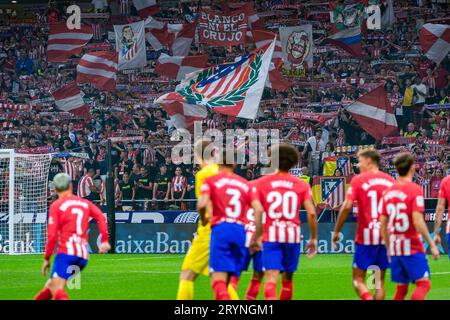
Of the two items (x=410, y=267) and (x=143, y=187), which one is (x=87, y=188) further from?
(x=410, y=267)

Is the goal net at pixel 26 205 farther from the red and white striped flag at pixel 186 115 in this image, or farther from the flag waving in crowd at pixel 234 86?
the red and white striped flag at pixel 186 115

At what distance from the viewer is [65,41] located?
1435 inches

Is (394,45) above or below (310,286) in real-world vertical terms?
above

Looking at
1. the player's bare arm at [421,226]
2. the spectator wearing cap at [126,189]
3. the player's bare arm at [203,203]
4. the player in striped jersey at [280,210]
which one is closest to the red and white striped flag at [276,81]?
the spectator wearing cap at [126,189]

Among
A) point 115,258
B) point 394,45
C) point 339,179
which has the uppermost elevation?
point 394,45

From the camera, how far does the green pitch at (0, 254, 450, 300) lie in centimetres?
1592

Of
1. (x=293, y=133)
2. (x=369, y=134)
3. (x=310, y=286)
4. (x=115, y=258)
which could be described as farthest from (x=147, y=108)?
(x=310, y=286)

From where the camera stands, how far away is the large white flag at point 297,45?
113ft

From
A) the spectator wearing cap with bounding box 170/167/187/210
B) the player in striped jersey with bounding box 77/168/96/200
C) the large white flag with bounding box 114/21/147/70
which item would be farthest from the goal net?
the large white flag with bounding box 114/21/147/70

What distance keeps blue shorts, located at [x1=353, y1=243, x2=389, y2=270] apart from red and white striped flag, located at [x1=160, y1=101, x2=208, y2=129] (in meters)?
18.6

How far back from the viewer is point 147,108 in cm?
3434

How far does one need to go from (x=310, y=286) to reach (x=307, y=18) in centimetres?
2047

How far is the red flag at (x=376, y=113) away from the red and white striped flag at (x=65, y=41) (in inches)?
450

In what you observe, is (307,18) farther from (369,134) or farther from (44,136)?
(44,136)
